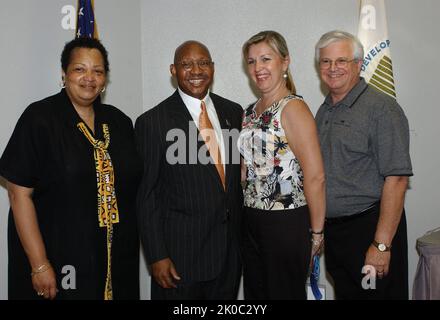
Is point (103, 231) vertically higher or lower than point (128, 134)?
lower

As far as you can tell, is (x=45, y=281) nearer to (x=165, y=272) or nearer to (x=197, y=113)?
(x=165, y=272)

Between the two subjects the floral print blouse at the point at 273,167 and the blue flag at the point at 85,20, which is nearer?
the floral print blouse at the point at 273,167

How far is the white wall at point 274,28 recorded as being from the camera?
Result: 3.38m

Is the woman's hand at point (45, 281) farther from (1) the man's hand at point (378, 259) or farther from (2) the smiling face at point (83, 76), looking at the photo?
(1) the man's hand at point (378, 259)

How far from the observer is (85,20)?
9.13 ft

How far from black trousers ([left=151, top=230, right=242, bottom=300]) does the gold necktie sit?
1.24ft

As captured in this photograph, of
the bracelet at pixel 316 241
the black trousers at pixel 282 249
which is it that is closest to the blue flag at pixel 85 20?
the black trousers at pixel 282 249

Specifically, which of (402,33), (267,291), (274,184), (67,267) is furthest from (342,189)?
(402,33)

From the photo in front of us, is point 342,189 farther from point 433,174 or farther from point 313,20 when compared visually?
point 313,20

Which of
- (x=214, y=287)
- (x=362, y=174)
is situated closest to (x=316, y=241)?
(x=362, y=174)

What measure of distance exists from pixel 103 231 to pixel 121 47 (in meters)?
1.79

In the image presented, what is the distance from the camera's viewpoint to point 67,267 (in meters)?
2.12

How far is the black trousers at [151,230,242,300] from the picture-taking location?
7.67ft

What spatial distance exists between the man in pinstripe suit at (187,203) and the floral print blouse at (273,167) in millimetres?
189
